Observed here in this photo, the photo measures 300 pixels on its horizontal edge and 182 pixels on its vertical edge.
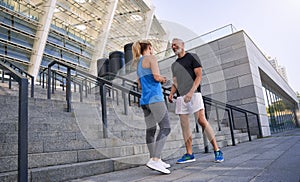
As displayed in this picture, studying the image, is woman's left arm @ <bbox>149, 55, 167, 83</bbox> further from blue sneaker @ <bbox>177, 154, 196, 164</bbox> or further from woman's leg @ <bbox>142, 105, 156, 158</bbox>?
blue sneaker @ <bbox>177, 154, 196, 164</bbox>

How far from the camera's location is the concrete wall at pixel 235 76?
759 cm

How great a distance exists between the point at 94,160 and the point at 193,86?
1.46m

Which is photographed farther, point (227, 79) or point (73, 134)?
point (227, 79)

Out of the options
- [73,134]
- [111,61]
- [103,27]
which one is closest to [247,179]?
[73,134]

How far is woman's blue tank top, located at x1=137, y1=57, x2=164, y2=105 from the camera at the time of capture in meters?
2.35

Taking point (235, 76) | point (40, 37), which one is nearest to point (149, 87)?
point (235, 76)

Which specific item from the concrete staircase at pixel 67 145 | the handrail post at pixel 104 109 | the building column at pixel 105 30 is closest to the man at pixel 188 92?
the concrete staircase at pixel 67 145

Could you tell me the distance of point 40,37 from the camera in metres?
19.0

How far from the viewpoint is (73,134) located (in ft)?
9.78

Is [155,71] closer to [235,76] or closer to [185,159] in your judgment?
[185,159]

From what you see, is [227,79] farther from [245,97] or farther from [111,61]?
[111,61]

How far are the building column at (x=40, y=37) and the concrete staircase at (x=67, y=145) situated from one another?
1674 cm

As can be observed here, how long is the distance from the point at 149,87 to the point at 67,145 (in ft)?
3.82

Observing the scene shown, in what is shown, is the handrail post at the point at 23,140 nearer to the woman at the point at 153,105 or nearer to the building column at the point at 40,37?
the woman at the point at 153,105
